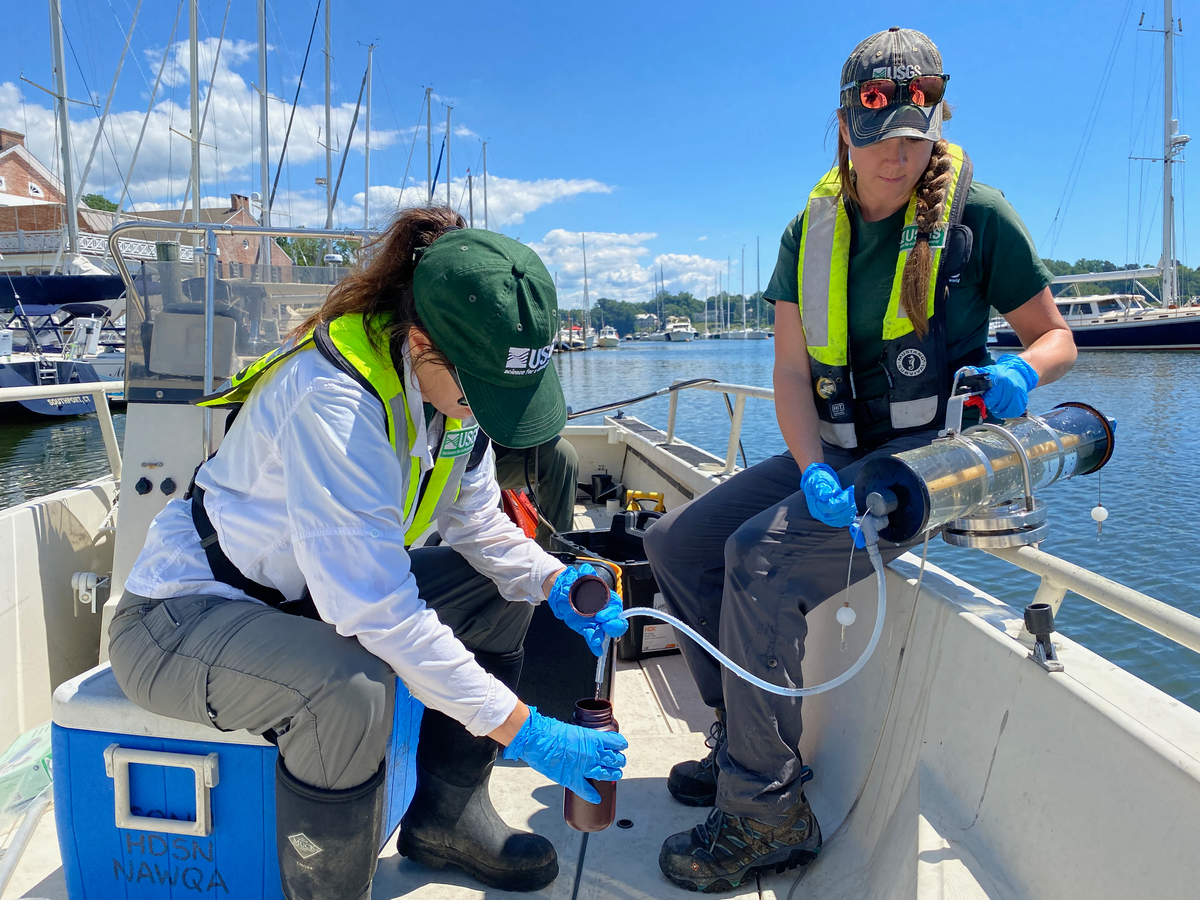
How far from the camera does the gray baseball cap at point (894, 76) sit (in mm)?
1687

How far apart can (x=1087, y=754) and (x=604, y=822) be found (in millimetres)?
881

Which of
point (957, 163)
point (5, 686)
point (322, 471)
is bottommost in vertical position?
point (5, 686)

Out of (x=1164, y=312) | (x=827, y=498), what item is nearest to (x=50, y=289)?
(x=827, y=498)

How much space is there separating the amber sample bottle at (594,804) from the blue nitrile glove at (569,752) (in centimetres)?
2

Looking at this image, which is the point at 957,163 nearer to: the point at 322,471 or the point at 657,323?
the point at 322,471

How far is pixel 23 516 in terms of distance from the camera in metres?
2.59

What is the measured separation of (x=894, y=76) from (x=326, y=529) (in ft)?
4.93

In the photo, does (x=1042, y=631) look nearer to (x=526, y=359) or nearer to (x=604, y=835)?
(x=526, y=359)

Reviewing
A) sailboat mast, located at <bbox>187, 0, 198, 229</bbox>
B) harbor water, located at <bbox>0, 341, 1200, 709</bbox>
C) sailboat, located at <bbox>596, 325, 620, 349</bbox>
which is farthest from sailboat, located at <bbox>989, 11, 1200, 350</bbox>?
sailboat, located at <bbox>596, 325, 620, 349</bbox>

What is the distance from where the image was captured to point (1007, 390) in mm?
1572

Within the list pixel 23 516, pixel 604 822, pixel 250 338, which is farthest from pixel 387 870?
pixel 250 338

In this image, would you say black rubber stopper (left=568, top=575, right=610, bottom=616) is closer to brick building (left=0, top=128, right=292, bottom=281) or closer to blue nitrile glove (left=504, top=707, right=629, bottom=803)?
blue nitrile glove (left=504, top=707, right=629, bottom=803)

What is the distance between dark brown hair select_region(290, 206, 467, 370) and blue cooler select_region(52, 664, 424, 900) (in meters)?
0.78

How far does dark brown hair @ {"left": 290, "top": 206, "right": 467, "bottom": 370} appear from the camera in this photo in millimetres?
1454
